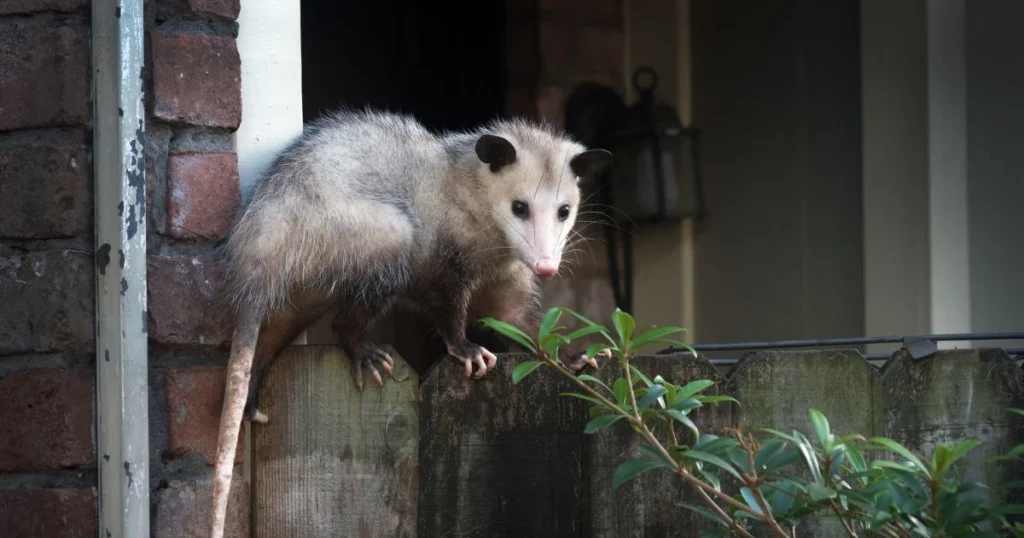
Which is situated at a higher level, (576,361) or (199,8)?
(199,8)

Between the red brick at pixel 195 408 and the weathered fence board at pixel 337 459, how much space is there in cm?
10

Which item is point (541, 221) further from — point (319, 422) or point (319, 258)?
point (319, 422)

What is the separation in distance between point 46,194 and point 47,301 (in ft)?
0.48

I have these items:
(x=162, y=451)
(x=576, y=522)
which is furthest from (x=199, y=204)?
(x=576, y=522)

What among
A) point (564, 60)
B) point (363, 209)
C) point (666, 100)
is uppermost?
point (564, 60)

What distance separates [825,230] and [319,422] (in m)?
1.90

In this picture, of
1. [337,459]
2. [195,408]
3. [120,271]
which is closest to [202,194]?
[120,271]

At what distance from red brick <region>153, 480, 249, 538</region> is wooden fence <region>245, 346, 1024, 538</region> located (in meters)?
0.10

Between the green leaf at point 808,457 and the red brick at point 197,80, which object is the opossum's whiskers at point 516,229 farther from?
the green leaf at point 808,457

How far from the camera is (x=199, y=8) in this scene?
1.71 meters

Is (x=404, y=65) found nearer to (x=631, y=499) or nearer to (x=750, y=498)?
(x=631, y=499)

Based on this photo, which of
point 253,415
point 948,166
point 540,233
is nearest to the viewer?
point 253,415

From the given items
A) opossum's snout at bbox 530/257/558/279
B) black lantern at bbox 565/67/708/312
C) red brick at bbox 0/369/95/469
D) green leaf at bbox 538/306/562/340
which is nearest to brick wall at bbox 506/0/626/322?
black lantern at bbox 565/67/708/312

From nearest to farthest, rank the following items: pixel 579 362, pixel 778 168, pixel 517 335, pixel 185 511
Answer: pixel 517 335, pixel 185 511, pixel 579 362, pixel 778 168
